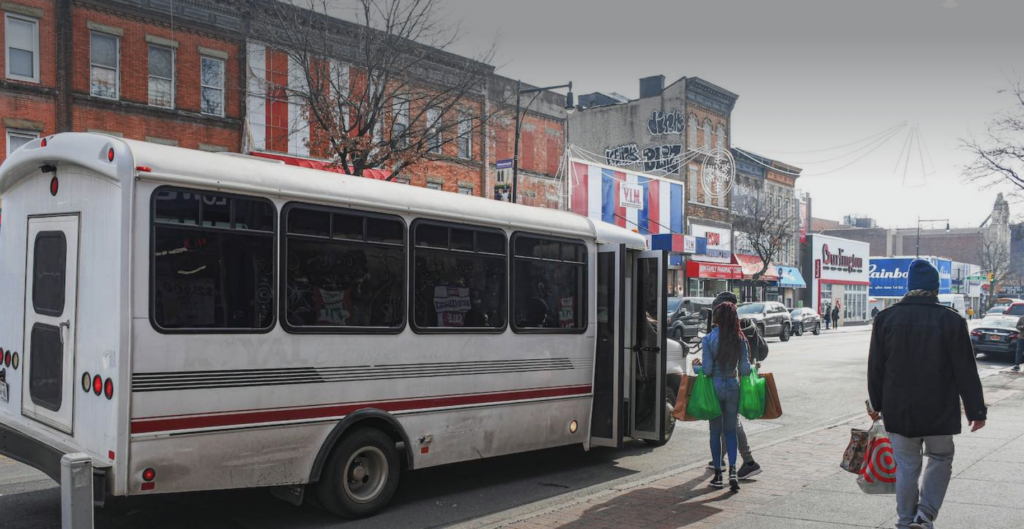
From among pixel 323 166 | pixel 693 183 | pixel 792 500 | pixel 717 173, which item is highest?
pixel 717 173

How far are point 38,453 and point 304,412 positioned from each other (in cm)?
180

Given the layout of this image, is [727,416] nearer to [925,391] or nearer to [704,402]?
[704,402]

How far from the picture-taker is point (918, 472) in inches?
206

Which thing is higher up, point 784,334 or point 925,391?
point 925,391

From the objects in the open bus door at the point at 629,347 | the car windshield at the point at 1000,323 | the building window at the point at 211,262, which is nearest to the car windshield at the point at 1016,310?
the car windshield at the point at 1000,323

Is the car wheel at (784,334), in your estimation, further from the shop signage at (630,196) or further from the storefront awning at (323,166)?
the storefront awning at (323,166)

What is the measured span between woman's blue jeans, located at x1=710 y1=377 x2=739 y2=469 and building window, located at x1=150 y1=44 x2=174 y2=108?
20.8 meters

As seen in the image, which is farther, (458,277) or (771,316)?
(771,316)

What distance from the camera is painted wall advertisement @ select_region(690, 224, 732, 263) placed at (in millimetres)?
46312

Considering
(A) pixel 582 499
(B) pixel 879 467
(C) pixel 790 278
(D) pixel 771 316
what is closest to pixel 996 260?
(C) pixel 790 278

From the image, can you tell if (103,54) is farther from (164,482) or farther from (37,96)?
(164,482)

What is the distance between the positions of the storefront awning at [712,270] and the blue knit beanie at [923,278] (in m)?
39.8

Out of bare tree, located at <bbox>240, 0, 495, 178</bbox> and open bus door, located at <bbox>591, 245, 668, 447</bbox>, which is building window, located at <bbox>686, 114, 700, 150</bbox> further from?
open bus door, located at <bbox>591, 245, 668, 447</bbox>

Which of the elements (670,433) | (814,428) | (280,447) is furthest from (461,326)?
(814,428)
